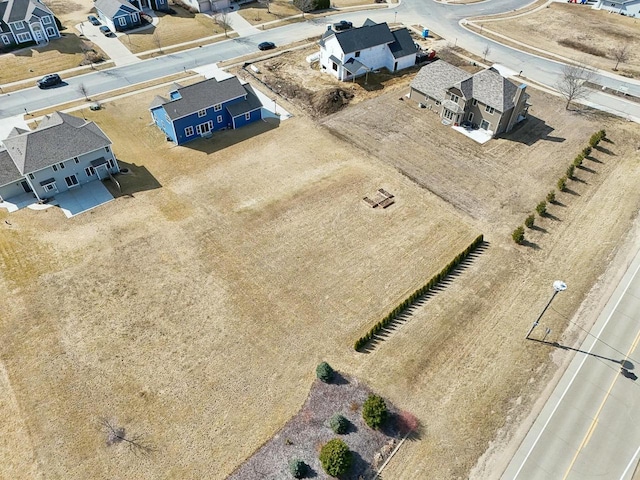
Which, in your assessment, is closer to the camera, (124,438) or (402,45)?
(124,438)

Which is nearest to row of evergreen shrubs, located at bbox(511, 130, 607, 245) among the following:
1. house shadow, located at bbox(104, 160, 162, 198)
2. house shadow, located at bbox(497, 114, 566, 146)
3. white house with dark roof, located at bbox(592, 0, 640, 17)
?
house shadow, located at bbox(497, 114, 566, 146)

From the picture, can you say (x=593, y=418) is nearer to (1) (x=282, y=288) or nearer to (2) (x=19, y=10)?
(1) (x=282, y=288)

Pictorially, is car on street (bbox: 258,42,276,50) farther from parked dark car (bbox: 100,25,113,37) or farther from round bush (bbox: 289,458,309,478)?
round bush (bbox: 289,458,309,478)

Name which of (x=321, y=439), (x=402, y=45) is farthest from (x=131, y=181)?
(x=402, y=45)

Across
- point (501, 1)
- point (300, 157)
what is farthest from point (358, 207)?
point (501, 1)

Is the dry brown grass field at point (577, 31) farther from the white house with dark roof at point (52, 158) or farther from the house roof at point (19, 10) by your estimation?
the house roof at point (19, 10)

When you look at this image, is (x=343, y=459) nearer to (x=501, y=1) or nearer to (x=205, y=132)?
(x=205, y=132)

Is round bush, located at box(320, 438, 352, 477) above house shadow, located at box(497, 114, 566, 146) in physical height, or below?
below
